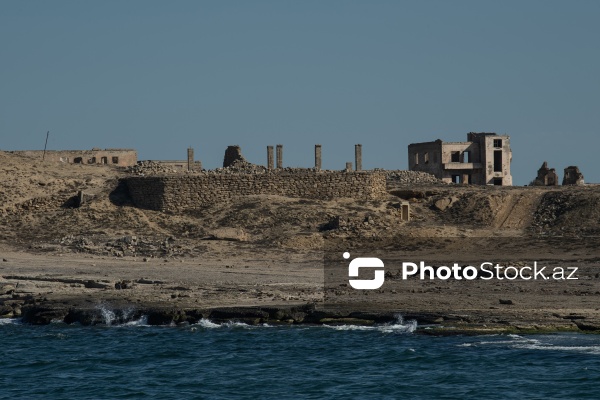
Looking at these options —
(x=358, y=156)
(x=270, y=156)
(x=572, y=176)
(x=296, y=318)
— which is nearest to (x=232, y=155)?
(x=270, y=156)

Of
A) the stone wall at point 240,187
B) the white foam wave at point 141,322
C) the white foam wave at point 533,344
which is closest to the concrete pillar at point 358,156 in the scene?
the stone wall at point 240,187

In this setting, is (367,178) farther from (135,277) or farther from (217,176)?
(135,277)

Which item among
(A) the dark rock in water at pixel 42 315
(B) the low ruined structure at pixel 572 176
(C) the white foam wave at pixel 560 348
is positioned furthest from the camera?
(B) the low ruined structure at pixel 572 176

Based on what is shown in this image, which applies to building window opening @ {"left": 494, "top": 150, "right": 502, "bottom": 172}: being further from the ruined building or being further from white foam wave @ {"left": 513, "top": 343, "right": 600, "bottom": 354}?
white foam wave @ {"left": 513, "top": 343, "right": 600, "bottom": 354}

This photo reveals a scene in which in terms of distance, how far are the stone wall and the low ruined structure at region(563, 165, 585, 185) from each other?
38.1 feet

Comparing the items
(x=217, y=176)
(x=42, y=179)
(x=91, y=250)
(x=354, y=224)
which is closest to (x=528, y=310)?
(x=354, y=224)

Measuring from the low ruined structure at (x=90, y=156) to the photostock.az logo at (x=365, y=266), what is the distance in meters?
19.9

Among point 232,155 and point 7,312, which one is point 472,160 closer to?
point 232,155

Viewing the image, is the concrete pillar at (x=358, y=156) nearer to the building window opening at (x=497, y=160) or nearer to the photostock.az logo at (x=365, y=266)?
the building window opening at (x=497, y=160)

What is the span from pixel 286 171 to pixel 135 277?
499 inches

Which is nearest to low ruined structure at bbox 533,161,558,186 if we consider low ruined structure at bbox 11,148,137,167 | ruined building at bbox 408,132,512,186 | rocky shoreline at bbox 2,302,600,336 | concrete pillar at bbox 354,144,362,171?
ruined building at bbox 408,132,512,186

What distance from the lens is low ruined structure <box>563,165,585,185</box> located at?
49809 mm

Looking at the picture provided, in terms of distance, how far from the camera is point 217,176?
134ft

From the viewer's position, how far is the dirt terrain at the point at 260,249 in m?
26.0
